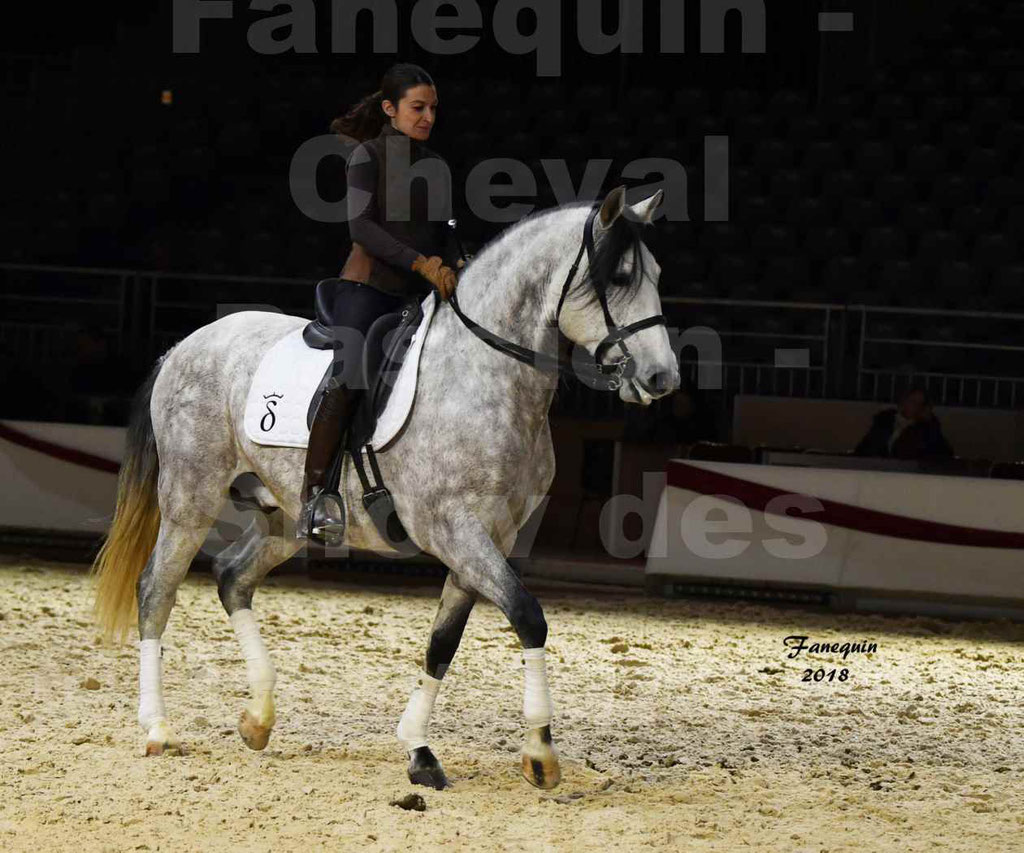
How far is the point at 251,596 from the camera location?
5195mm

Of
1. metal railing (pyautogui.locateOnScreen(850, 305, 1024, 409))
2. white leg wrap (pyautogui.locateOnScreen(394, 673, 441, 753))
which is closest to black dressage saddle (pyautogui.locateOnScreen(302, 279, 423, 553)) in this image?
white leg wrap (pyautogui.locateOnScreen(394, 673, 441, 753))

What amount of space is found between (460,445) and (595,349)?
558mm

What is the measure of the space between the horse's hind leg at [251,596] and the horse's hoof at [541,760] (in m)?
1.05

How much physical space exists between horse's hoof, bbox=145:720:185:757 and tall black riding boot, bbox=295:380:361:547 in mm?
917

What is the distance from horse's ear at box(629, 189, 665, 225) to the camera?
430 cm

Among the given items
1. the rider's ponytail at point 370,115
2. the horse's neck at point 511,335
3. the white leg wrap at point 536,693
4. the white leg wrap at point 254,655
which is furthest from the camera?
the white leg wrap at point 254,655

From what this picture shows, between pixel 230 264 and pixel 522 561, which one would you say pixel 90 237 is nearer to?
pixel 230 264

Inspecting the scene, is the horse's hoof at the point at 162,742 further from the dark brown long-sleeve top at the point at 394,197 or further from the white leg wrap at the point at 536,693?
the dark brown long-sleeve top at the point at 394,197

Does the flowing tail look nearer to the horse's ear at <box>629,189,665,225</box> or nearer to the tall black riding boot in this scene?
the tall black riding boot

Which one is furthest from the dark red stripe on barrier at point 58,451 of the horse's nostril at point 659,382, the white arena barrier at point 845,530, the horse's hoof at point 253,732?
the horse's nostril at point 659,382

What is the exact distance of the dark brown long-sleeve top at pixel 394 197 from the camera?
15.1 ft

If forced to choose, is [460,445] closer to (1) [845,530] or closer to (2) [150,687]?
(2) [150,687]

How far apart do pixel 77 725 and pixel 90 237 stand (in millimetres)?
10005

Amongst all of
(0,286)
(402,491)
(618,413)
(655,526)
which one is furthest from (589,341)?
(0,286)
